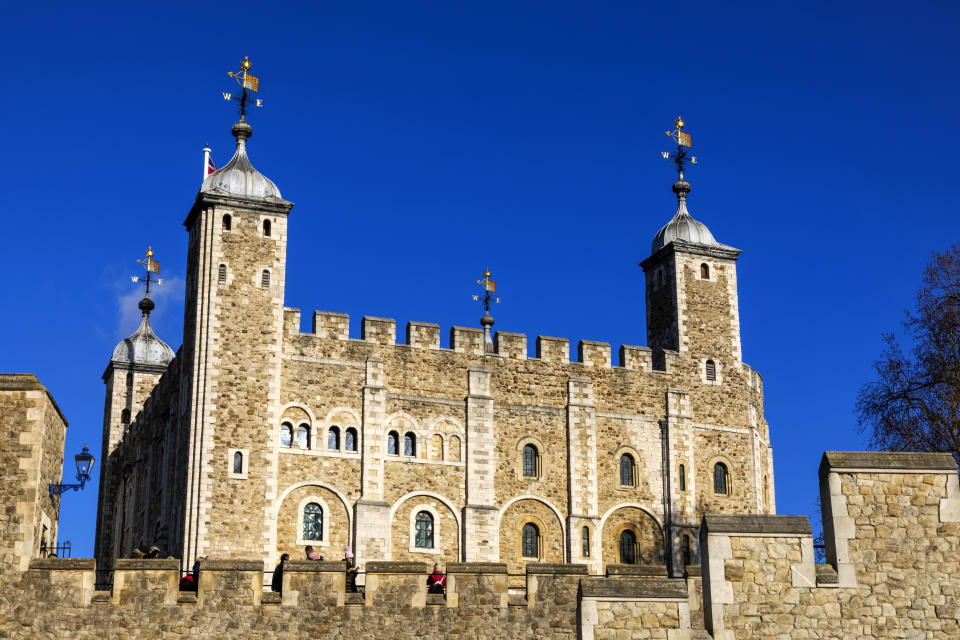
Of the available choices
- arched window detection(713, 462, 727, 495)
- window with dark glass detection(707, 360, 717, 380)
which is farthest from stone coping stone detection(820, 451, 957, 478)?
window with dark glass detection(707, 360, 717, 380)

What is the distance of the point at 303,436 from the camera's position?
134 feet

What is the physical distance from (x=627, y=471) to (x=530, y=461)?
3196 millimetres

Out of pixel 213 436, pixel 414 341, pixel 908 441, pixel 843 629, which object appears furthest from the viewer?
pixel 414 341

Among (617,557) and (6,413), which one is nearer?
(6,413)

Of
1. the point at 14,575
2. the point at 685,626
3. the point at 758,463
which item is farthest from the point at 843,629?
the point at 758,463

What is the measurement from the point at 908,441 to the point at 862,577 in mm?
13985

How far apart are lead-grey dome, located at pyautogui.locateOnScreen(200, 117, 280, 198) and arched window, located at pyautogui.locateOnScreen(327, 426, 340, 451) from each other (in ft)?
23.6

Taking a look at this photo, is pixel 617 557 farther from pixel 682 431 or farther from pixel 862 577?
pixel 862 577

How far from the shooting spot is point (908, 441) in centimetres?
3228


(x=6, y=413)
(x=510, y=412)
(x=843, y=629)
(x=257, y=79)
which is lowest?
(x=843, y=629)

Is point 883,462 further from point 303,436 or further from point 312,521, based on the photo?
point 303,436

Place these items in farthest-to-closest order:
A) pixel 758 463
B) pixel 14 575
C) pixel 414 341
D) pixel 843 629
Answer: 1. pixel 758 463
2. pixel 414 341
3. pixel 14 575
4. pixel 843 629

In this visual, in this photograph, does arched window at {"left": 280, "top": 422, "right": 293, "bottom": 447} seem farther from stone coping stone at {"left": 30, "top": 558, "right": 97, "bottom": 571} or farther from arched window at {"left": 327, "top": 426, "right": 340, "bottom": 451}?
stone coping stone at {"left": 30, "top": 558, "right": 97, "bottom": 571}

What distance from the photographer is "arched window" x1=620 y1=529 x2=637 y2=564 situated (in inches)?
1708
